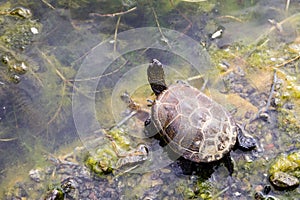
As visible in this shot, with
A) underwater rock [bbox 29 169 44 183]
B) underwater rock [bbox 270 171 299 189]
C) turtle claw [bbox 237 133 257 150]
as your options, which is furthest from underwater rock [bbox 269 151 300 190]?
underwater rock [bbox 29 169 44 183]

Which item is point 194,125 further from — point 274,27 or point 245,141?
point 274,27

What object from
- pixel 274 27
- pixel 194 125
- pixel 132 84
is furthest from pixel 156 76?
pixel 274 27

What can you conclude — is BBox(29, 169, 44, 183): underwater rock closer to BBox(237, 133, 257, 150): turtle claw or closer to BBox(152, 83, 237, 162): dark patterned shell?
BBox(152, 83, 237, 162): dark patterned shell

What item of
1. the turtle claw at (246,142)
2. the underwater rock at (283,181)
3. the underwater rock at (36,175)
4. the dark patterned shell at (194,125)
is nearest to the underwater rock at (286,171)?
the underwater rock at (283,181)

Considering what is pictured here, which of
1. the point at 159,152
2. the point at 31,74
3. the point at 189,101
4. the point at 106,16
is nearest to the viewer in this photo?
the point at 189,101

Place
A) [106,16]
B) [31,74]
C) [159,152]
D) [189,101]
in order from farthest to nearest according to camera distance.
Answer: [106,16] < [31,74] < [159,152] < [189,101]

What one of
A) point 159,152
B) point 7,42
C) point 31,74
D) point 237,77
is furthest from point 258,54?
point 7,42

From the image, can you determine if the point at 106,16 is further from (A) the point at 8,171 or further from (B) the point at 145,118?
(A) the point at 8,171
